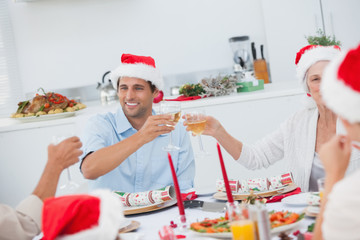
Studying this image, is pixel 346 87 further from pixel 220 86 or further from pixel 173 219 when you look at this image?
pixel 220 86

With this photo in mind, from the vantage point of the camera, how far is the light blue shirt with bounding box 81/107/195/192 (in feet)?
7.59

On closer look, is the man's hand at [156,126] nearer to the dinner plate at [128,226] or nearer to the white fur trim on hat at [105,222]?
the dinner plate at [128,226]

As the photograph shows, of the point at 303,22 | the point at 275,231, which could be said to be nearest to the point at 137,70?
the point at 275,231

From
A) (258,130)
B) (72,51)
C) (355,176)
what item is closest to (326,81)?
(355,176)

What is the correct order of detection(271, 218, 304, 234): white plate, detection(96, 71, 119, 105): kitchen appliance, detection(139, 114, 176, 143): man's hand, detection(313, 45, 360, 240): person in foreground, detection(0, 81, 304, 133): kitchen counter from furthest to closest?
detection(96, 71, 119, 105): kitchen appliance, detection(0, 81, 304, 133): kitchen counter, detection(139, 114, 176, 143): man's hand, detection(271, 218, 304, 234): white plate, detection(313, 45, 360, 240): person in foreground

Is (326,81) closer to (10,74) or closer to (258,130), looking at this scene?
(258,130)

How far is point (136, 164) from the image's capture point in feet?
7.70

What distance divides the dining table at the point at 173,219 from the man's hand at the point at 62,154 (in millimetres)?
306

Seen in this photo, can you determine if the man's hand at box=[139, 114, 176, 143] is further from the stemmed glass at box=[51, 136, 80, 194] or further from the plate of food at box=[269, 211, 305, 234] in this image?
the plate of food at box=[269, 211, 305, 234]

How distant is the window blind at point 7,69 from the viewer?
15.7 feet

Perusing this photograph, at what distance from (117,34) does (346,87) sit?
4118mm

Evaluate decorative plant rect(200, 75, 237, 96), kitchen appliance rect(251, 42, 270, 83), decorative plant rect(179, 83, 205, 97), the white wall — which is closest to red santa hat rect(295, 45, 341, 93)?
decorative plant rect(200, 75, 237, 96)

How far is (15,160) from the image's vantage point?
12.0 feet

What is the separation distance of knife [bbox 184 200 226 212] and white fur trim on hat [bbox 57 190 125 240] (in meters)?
0.66
